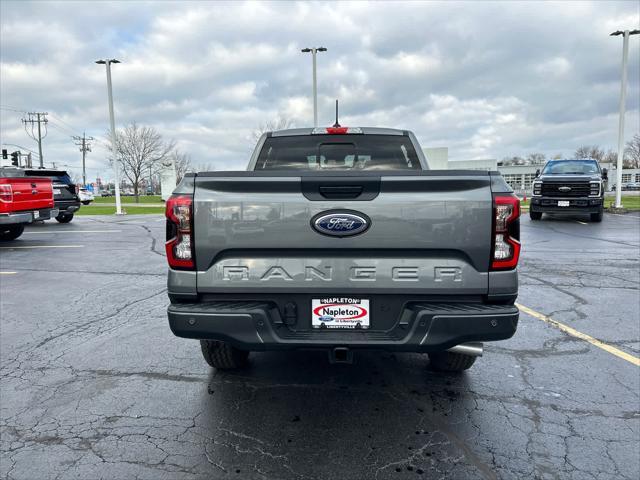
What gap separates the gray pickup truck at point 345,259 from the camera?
2.54 meters

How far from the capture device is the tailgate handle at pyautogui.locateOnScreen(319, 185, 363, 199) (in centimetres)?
257

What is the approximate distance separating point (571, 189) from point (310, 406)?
51.7 feet

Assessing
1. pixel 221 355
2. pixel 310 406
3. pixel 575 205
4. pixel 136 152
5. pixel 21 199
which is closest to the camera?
pixel 310 406

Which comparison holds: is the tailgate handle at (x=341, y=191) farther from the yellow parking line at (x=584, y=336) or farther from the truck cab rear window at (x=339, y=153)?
the yellow parking line at (x=584, y=336)

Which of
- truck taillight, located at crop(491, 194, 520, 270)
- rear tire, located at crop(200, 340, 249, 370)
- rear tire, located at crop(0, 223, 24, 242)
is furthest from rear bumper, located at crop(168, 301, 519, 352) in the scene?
rear tire, located at crop(0, 223, 24, 242)

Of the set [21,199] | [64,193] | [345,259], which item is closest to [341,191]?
[345,259]

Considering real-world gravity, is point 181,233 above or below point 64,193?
below

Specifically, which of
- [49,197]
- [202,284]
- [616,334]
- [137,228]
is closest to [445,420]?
[202,284]

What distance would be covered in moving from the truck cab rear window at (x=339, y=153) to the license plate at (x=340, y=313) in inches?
73.1

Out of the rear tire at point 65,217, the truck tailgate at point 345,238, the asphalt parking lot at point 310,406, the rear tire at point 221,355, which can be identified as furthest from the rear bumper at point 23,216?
the truck tailgate at point 345,238

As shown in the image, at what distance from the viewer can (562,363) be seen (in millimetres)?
3820

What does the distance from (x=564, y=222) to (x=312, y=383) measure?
15.9 m

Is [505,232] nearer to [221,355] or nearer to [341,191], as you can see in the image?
[341,191]

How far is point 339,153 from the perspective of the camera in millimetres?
4262
